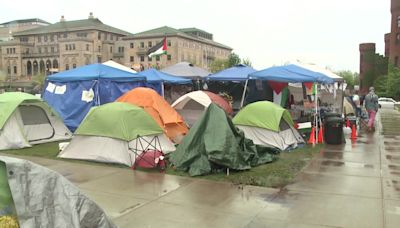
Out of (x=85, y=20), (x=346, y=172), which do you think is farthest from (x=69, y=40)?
(x=346, y=172)

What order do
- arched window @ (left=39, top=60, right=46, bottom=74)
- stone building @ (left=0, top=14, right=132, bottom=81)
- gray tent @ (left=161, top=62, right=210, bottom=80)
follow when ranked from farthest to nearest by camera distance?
arched window @ (left=39, top=60, right=46, bottom=74) < stone building @ (left=0, top=14, right=132, bottom=81) < gray tent @ (left=161, top=62, right=210, bottom=80)

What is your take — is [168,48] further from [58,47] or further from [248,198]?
[248,198]

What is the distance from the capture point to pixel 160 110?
12102mm

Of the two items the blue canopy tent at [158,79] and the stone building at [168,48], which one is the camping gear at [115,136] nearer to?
the blue canopy tent at [158,79]

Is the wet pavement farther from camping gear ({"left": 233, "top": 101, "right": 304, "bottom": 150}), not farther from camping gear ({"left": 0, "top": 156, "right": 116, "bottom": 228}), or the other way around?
camping gear ({"left": 233, "top": 101, "right": 304, "bottom": 150})

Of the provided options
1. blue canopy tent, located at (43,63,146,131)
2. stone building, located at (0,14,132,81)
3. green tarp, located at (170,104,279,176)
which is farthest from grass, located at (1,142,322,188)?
stone building, located at (0,14,132,81)

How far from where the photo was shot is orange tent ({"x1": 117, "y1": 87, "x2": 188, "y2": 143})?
1195 cm

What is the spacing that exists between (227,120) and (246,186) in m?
2.12

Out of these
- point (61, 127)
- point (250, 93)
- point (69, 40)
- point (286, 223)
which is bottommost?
point (286, 223)

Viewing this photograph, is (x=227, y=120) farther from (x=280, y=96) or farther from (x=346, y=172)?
(x=280, y=96)

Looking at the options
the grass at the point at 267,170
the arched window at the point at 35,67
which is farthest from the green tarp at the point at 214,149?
the arched window at the point at 35,67

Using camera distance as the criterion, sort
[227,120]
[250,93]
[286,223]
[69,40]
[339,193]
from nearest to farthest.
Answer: [286,223] → [339,193] → [227,120] → [250,93] → [69,40]

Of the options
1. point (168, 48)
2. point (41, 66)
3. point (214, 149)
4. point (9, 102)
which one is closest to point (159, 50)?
point (9, 102)

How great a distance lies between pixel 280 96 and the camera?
15914 millimetres
